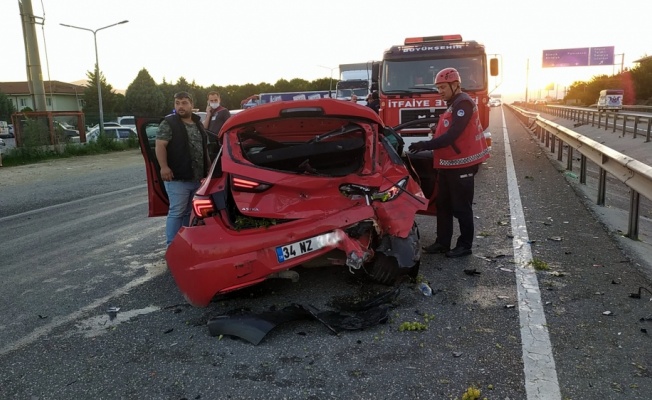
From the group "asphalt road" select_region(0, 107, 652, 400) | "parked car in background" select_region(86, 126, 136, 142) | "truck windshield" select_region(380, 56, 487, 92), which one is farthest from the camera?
"parked car in background" select_region(86, 126, 136, 142)

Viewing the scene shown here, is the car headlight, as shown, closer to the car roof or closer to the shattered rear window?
the shattered rear window

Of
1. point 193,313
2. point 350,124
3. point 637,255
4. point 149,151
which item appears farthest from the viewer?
point 149,151

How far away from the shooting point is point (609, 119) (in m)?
25.3

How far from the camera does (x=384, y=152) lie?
471cm

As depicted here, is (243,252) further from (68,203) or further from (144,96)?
(144,96)

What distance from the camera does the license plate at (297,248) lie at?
369 centimetres

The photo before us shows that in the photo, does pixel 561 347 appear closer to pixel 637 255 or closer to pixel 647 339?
pixel 647 339

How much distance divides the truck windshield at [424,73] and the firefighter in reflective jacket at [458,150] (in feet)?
17.6

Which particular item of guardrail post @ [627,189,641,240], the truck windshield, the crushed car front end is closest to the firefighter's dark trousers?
the crushed car front end

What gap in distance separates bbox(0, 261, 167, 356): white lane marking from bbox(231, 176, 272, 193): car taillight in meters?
1.48

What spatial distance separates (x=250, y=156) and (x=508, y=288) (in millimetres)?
2317

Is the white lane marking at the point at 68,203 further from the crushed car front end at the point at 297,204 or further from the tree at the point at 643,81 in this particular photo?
the tree at the point at 643,81

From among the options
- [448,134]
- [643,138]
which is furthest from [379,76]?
[643,138]

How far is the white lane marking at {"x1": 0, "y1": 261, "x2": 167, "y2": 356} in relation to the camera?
3.60 meters
